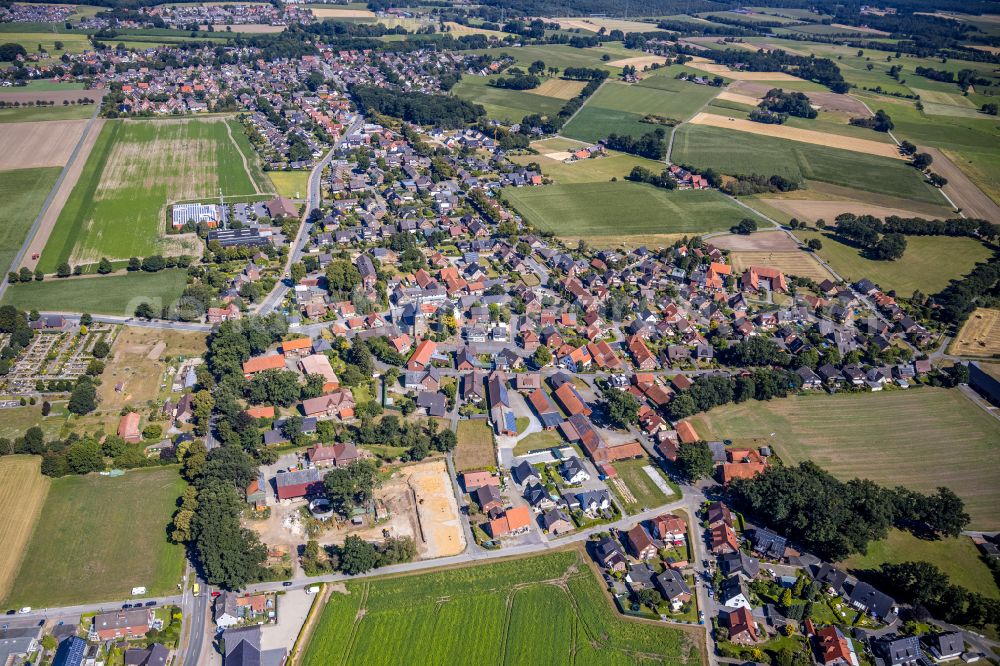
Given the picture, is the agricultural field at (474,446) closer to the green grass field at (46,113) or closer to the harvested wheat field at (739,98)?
the green grass field at (46,113)

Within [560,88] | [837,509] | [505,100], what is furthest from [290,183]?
[837,509]

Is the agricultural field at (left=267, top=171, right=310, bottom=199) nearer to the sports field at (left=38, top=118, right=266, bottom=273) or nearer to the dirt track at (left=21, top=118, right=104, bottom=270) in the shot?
the sports field at (left=38, top=118, right=266, bottom=273)

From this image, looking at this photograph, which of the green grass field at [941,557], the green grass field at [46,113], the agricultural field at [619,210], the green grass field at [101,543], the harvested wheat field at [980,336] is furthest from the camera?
the green grass field at [46,113]

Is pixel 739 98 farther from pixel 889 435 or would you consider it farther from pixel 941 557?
pixel 941 557

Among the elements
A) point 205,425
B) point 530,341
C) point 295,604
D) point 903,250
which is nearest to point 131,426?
point 205,425

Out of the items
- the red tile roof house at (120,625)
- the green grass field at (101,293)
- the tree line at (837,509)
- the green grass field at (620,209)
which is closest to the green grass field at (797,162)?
the green grass field at (620,209)
